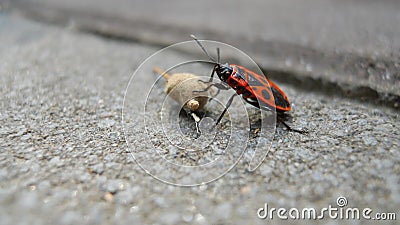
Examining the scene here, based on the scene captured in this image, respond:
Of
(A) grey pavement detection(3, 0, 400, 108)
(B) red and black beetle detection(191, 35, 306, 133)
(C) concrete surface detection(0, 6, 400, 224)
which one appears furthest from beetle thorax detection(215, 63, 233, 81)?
(A) grey pavement detection(3, 0, 400, 108)

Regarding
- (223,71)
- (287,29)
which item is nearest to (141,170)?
(223,71)

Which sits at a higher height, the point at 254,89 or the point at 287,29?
the point at 287,29

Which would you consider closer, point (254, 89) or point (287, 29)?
point (254, 89)

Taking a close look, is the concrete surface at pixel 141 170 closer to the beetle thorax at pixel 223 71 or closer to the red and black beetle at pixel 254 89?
the red and black beetle at pixel 254 89

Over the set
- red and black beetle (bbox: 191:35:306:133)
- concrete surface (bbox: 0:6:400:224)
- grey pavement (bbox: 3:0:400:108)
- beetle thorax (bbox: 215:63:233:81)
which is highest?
grey pavement (bbox: 3:0:400:108)

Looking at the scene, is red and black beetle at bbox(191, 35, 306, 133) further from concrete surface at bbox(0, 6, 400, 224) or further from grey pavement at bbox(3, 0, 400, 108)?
grey pavement at bbox(3, 0, 400, 108)

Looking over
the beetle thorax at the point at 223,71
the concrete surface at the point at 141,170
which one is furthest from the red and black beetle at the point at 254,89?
the concrete surface at the point at 141,170

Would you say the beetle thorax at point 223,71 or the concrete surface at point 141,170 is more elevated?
the beetle thorax at point 223,71

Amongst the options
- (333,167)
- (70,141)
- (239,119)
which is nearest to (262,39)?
(239,119)

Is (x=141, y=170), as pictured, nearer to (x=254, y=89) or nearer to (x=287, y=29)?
(x=254, y=89)
